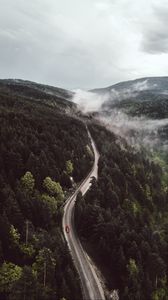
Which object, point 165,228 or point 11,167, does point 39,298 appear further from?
point 165,228

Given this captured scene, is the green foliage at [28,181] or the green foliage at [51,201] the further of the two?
the green foliage at [28,181]

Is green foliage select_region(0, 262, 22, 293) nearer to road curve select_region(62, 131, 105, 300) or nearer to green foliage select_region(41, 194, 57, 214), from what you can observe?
road curve select_region(62, 131, 105, 300)

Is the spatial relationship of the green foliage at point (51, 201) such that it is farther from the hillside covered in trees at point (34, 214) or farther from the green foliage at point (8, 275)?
the green foliage at point (8, 275)

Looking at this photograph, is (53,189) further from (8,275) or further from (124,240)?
(8,275)

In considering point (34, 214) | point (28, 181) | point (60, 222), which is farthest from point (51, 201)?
point (28, 181)

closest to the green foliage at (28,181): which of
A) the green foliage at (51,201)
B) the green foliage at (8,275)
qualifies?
the green foliage at (51,201)

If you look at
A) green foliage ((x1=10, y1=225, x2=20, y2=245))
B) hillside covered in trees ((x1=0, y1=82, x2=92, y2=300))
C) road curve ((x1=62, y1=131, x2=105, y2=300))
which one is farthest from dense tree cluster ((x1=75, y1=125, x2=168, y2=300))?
green foliage ((x1=10, y1=225, x2=20, y2=245))

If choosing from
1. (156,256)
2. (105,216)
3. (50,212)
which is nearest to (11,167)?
(50,212)

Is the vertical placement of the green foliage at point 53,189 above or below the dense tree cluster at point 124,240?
above
